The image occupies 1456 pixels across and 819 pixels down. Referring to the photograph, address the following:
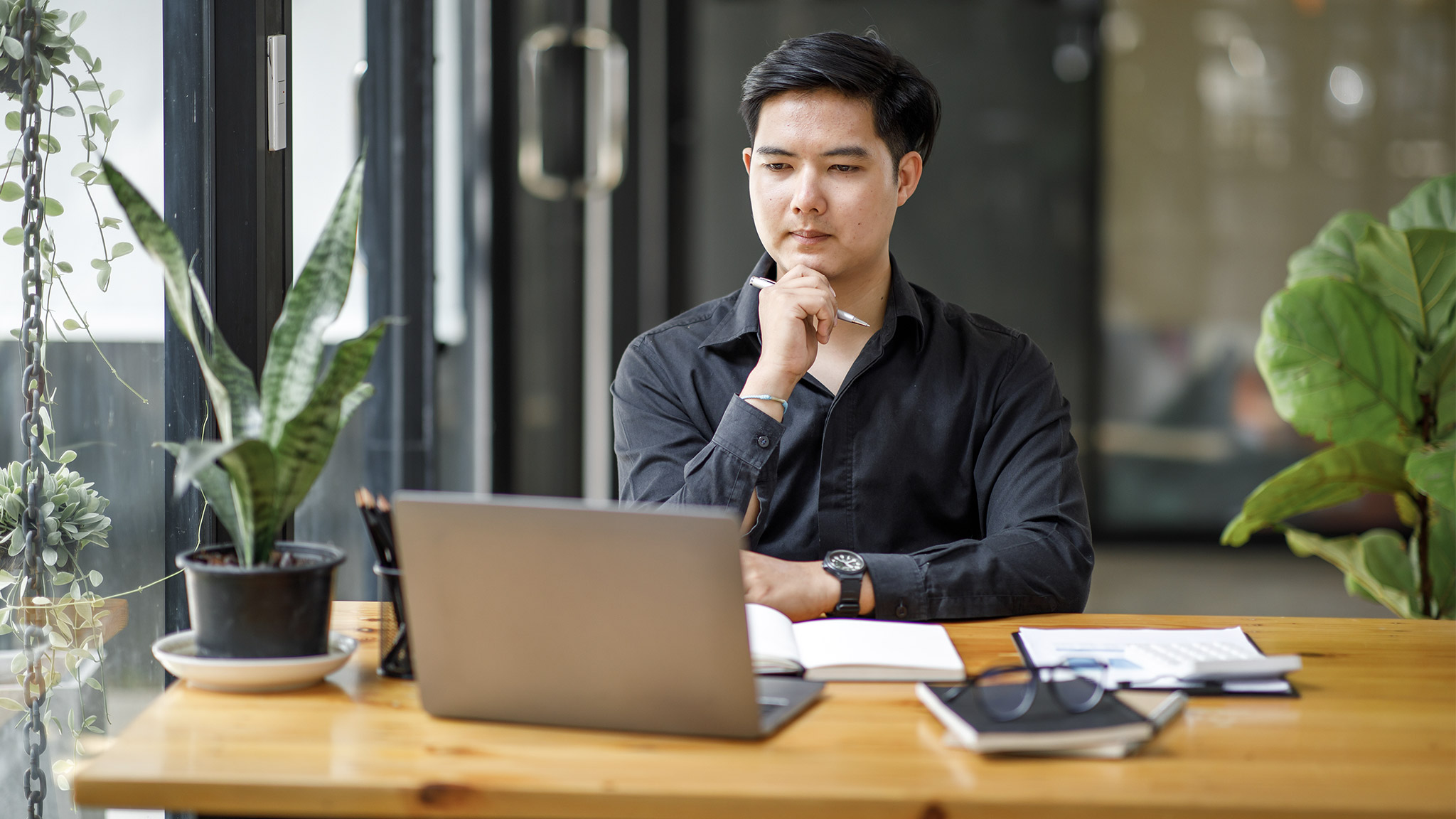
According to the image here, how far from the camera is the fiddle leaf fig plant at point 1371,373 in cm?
215

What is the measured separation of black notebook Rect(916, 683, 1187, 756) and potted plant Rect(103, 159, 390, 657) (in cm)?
59

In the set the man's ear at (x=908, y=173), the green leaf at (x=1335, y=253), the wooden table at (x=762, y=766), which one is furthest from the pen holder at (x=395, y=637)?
the green leaf at (x=1335, y=253)

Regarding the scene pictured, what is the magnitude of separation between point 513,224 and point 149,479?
7.86 ft

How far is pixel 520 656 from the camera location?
100 cm

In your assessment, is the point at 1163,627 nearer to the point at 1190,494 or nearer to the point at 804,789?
the point at 804,789

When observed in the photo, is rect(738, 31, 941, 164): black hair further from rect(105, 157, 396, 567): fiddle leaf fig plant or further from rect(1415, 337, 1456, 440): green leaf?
rect(1415, 337, 1456, 440): green leaf

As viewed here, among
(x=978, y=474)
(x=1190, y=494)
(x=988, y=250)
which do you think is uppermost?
(x=988, y=250)

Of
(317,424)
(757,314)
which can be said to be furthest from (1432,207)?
(317,424)

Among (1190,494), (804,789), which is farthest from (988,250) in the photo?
(804,789)

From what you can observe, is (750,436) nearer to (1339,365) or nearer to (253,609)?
(253,609)

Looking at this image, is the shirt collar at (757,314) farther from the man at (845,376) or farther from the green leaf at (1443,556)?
the green leaf at (1443,556)

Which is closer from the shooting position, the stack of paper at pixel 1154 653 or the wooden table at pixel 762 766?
the wooden table at pixel 762 766

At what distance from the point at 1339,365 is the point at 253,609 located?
1.89m

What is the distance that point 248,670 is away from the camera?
3.54 feet
